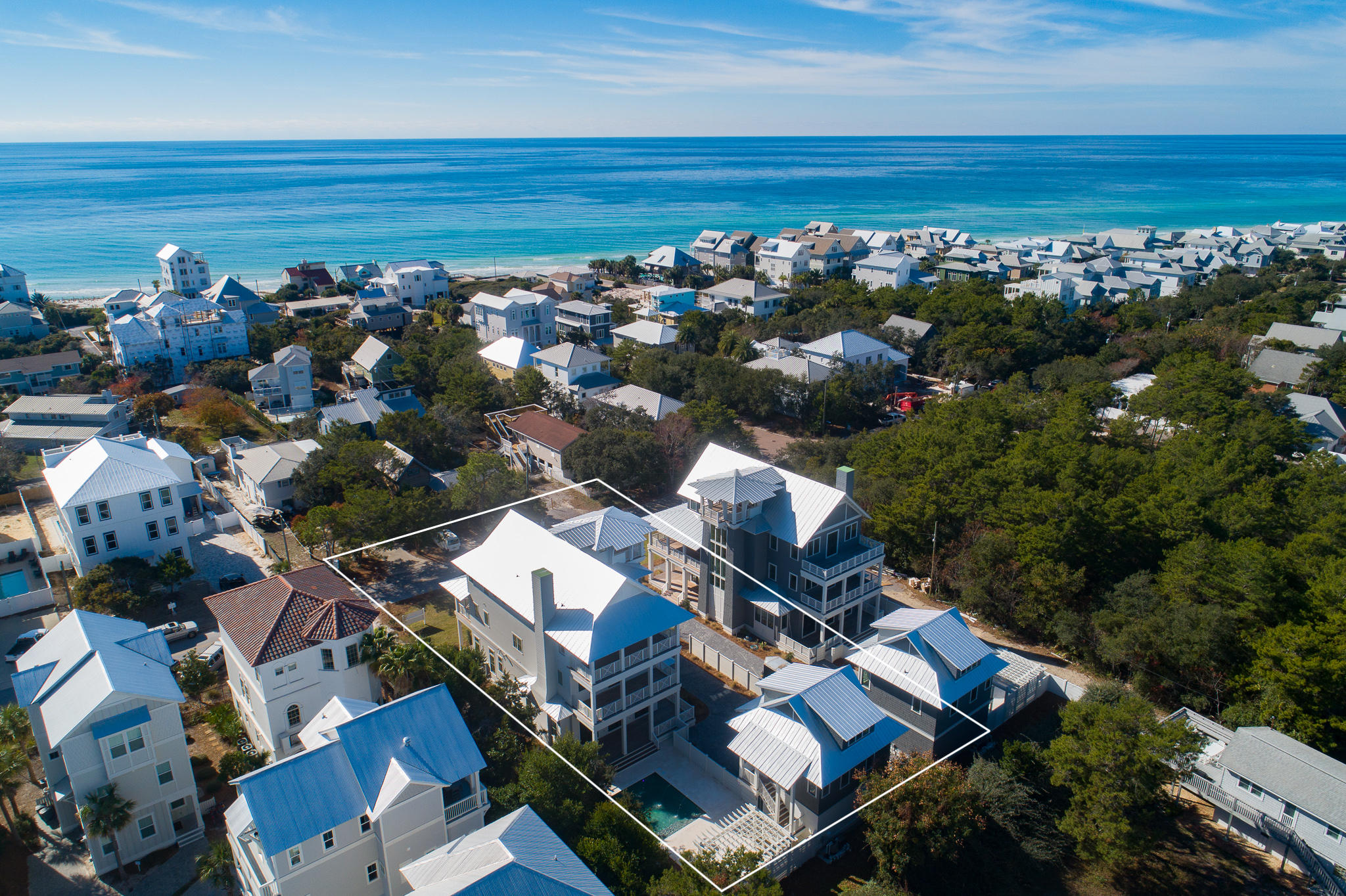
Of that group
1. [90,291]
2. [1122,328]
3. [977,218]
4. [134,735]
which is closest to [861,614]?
[134,735]

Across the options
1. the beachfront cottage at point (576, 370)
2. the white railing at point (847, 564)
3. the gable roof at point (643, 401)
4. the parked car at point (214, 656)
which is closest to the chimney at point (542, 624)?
the white railing at point (847, 564)

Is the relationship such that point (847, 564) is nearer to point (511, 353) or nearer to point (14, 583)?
point (14, 583)

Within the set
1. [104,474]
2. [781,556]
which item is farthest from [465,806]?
[104,474]

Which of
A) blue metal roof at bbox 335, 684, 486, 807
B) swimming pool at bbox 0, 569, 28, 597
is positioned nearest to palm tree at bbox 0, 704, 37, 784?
blue metal roof at bbox 335, 684, 486, 807

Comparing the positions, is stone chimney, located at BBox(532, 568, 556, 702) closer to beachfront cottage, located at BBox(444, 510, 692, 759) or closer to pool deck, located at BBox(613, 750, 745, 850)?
beachfront cottage, located at BBox(444, 510, 692, 759)

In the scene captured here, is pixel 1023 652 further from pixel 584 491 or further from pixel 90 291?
pixel 90 291

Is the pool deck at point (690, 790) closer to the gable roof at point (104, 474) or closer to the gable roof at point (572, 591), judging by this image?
the gable roof at point (572, 591)
